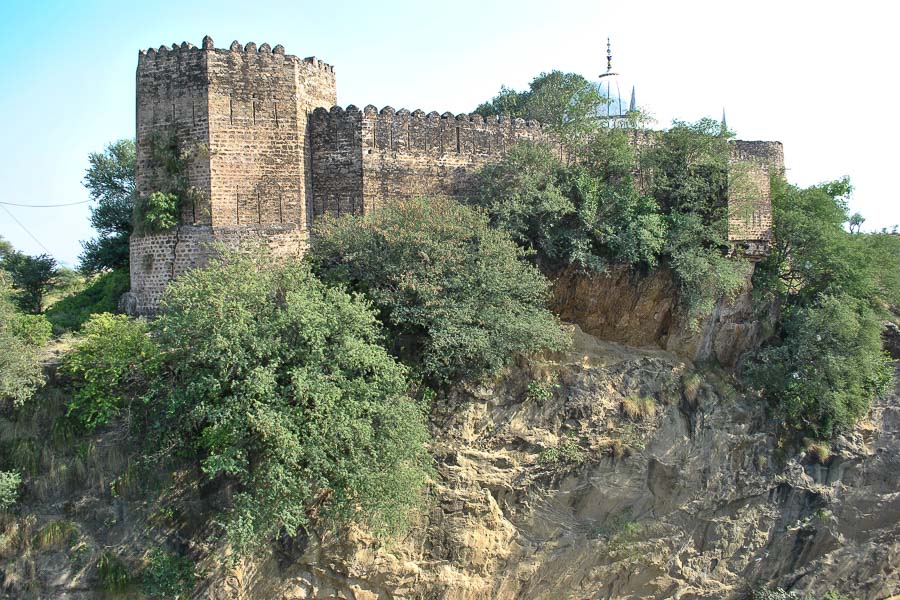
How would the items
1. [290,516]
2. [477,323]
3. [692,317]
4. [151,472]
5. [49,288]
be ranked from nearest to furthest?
[290,516]
[151,472]
[477,323]
[692,317]
[49,288]

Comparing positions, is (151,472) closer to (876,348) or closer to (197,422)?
(197,422)

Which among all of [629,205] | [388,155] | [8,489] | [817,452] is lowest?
[817,452]

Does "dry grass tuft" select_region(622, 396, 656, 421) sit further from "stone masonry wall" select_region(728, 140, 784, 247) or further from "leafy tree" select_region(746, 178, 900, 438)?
"stone masonry wall" select_region(728, 140, 784, 247)

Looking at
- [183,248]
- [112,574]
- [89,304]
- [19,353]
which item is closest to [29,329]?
[19,353]

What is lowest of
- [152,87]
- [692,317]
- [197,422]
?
[197,422]

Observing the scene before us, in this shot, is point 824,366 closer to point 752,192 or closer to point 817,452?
point 817,452

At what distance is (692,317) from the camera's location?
54.6 feet

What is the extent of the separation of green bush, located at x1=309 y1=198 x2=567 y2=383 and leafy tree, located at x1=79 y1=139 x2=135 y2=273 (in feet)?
27.7

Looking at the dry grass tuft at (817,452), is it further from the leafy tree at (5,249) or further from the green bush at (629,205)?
the leafy tree at (5,249)

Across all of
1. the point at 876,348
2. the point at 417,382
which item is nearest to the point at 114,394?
the point at 417,382

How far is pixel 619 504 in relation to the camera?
1568 centimetres

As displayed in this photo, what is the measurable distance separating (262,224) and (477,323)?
481 centimetres

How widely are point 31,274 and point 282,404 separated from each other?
13063 millimetres

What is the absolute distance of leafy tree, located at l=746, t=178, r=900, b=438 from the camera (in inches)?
662
